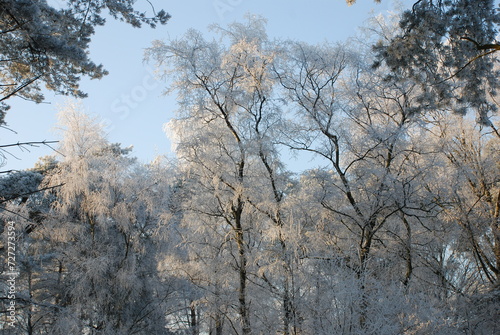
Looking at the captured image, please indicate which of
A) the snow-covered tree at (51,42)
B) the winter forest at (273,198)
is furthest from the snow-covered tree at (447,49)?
the snow-covered tree at (51,42)

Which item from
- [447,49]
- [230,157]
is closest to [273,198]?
[230,157]

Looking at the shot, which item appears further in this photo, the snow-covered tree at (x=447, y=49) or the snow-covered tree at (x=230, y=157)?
the snow-covered tree at (x=230, y=157)

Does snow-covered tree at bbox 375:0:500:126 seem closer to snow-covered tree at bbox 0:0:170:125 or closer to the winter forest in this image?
the winter forest

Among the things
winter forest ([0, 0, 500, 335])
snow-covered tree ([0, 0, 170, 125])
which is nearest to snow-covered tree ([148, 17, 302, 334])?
winter forest ([0, 0, 500, 335])

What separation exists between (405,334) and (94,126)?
1162 cm

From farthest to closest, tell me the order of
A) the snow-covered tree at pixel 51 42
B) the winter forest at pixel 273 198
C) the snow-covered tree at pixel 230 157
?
the snow-covered tree at pixel 230 157 < the winter forest at pixel 273 198 < the snow-covered tree at pixel 51 42

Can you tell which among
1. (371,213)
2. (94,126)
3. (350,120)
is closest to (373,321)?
(371,213)

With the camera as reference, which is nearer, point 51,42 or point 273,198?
point 51,42

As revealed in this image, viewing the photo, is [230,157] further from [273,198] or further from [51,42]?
[51,42]

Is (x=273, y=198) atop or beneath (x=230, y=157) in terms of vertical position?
beneath

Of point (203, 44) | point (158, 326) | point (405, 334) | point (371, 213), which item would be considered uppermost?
point (203, 44)

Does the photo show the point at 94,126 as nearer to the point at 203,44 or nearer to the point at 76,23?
the point at 203,44

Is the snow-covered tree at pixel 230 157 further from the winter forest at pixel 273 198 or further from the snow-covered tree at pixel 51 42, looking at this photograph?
the snow-covered tree at pixel 51 42

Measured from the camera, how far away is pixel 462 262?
10875 mm
